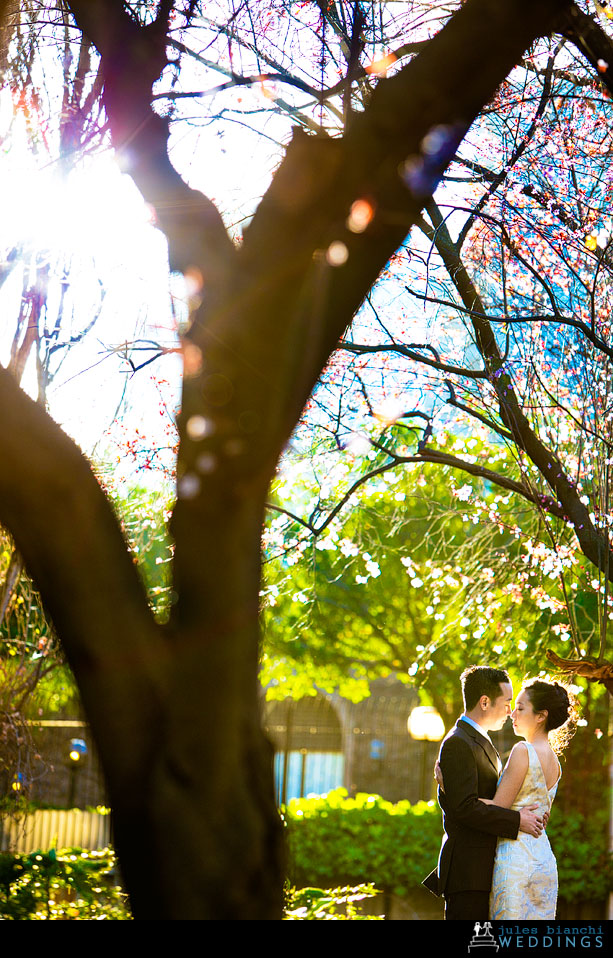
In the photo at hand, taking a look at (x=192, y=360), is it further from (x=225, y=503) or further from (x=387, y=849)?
(x=387, y=849)

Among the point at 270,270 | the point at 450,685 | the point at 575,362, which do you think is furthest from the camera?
the point at 450,685

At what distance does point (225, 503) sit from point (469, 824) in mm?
2948

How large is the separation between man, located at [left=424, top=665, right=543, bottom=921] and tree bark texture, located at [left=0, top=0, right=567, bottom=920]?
2497 mm

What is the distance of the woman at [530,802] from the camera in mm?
4555

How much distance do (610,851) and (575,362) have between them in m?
8.57

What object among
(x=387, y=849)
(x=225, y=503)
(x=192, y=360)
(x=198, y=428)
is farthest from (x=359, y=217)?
(x=387, y=849)

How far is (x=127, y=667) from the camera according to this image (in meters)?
2.24

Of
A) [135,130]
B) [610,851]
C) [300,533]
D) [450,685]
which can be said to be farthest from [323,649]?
[135,130]

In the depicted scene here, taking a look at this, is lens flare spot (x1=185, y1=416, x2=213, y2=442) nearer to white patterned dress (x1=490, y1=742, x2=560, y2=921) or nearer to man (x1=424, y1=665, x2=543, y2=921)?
man (x1=424, y1=665, x2=543, y2=921)

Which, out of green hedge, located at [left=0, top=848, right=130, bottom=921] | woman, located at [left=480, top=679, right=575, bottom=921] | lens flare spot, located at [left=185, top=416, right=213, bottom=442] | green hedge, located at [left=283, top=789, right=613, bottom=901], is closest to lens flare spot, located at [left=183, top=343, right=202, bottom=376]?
lens flare spot, located at [left=185, top=416, right=213, bottom=442]

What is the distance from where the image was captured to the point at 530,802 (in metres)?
4.64

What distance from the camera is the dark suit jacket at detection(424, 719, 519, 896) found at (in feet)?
14.9

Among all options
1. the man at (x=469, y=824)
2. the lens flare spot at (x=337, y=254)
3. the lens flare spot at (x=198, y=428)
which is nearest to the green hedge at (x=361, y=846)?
the man at (x=469, y=824)

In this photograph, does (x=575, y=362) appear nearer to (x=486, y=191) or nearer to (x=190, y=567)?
(x=486, y=191)
